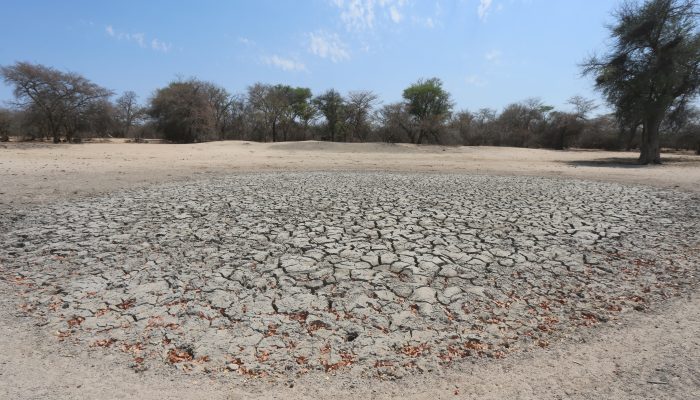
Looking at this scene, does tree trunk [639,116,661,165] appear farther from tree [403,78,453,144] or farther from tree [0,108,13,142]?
tree [0,108,13,142]

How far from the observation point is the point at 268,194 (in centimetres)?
904

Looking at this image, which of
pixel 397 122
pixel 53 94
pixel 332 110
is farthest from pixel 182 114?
pixel 397 122

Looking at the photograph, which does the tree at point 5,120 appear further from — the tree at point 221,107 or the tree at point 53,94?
the tree at point 221,107

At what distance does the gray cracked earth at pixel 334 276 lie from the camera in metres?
3.19

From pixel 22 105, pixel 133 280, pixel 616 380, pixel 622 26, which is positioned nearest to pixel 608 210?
pixel 616 380

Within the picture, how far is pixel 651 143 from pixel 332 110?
2681cm

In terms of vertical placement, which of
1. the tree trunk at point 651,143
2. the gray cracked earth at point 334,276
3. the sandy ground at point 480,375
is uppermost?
the tree trunk at point 651,143

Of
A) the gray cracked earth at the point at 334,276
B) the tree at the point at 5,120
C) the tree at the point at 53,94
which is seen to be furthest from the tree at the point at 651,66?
the tree at the point at 5,120

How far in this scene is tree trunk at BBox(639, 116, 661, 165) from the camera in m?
19.2

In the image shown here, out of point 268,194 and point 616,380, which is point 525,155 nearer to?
point 268,194

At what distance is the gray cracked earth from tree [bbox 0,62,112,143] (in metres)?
23.2

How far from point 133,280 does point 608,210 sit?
9.24 metres

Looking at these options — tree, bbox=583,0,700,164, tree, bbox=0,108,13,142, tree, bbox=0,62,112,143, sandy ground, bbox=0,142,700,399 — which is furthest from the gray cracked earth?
tree, bbox=0,108,13,142

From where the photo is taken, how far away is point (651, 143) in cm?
1950
